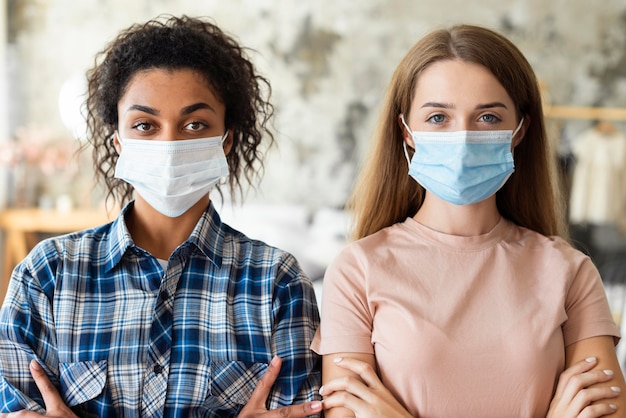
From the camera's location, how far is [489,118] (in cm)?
155

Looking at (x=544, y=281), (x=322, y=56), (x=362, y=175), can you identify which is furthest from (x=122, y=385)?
(x=322, y=56)

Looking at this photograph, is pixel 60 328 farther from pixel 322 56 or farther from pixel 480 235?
pixel 322 56

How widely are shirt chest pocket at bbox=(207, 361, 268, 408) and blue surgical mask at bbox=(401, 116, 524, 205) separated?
53cm

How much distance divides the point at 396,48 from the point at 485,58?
3474 mm

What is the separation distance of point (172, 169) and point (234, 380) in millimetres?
459

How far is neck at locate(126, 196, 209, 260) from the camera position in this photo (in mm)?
1653

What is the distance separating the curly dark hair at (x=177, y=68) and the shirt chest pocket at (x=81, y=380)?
1.66 feet

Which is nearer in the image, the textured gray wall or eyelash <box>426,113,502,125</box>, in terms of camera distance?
eyelash <box>426,113,502,125</box>

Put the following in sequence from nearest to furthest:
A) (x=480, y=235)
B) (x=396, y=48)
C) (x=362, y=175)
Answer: (x=480, y=235), (x=362, y=175), (x=396, y=48)

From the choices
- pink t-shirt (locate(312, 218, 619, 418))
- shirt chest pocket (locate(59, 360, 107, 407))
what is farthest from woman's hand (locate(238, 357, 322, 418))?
shirt chest pocket (locate(59, 360, 107, 407))

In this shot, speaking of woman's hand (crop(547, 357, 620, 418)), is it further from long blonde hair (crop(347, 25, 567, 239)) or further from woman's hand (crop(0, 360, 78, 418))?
woman's hand (crop(0, 360, 78, 418))

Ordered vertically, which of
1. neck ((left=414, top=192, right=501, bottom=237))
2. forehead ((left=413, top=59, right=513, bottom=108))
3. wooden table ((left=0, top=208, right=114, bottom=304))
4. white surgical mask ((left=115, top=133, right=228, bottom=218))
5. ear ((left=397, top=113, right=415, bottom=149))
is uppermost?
forehead ((left=413, top=59, right=513, bottom=108))

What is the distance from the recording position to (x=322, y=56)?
16.3 feet

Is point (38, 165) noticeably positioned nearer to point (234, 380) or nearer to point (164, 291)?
point (164, 291)
